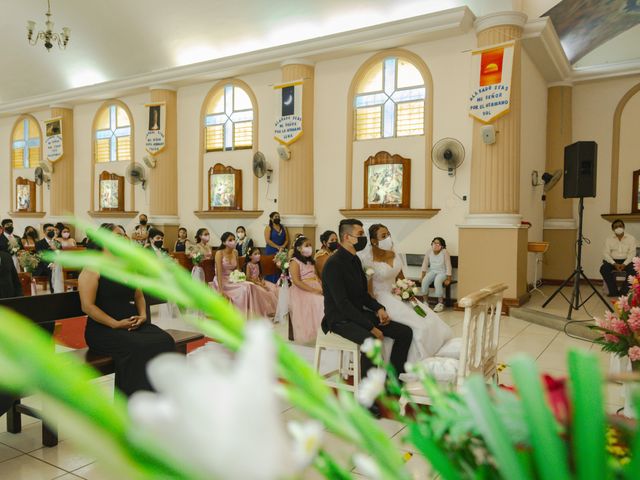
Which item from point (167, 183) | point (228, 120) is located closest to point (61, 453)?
point (228, 120)

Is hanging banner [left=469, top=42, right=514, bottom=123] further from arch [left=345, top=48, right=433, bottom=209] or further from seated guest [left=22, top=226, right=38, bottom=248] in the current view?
seated guest [left=22, top=226, right=38, bottom=248]

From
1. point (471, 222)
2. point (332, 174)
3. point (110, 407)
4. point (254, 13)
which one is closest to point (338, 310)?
point (110, 407)

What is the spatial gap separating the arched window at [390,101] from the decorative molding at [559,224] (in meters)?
4.16

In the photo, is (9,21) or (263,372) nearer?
(263,372)

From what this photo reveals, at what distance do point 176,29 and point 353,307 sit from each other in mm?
10325

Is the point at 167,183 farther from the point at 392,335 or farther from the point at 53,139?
the point at 392,335

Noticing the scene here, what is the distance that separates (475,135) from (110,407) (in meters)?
9.71

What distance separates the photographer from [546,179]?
11.5 meters

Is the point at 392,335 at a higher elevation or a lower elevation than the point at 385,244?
lower

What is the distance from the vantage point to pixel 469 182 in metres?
9.81

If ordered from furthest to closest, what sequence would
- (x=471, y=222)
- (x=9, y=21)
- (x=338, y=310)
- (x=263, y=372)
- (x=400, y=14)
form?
(x=9, y=21)
(x=400, y=14)
(x=471, y=222)
(x=338, y=310)
(x=263, y=372)

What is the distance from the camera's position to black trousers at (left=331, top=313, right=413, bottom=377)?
443cm

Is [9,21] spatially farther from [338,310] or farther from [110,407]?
[110,407]

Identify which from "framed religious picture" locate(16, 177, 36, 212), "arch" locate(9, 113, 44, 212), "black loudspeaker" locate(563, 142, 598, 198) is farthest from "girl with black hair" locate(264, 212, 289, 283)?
"framed religious picture" locate(16, 177, 36, 212)
